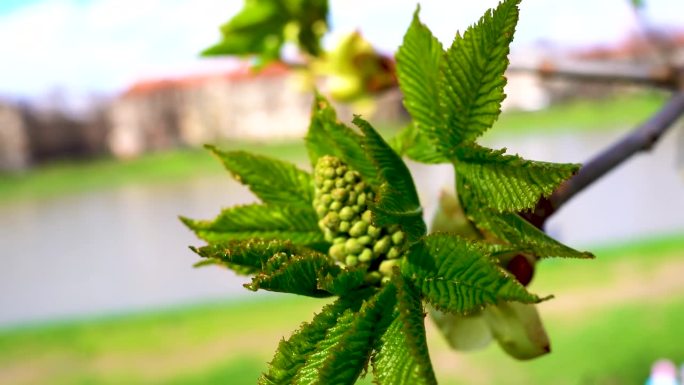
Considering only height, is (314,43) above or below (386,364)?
above

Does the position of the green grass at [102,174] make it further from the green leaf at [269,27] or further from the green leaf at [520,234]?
the green leaf at [520,234]

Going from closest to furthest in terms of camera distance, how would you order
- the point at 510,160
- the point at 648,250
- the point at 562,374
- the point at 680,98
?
the point at 510,160 < the point at 680,98 < the point at 562,374 < the point at 648,250

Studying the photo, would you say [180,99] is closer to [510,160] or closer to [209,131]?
[209,131]

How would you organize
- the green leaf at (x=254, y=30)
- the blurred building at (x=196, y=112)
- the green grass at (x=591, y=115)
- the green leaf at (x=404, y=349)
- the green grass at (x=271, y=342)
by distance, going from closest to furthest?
the green leaf at (x=404, y=349) < the green leaf at (x=254, y=30) < the green grass at (x=271, y=342) < the green grass at (x=591, y=115) < the blurred building at (x=196, y=112)

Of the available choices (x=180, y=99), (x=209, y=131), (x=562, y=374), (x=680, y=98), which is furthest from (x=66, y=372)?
(x=180, y=99)

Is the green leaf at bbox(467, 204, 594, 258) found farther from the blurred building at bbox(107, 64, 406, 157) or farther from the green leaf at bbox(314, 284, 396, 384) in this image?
the blurred building at bbox(107, 64, 406, 157)

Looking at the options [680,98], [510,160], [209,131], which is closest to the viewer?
[510,160]

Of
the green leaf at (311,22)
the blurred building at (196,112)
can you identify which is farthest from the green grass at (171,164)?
the green leaf at (311,22)
